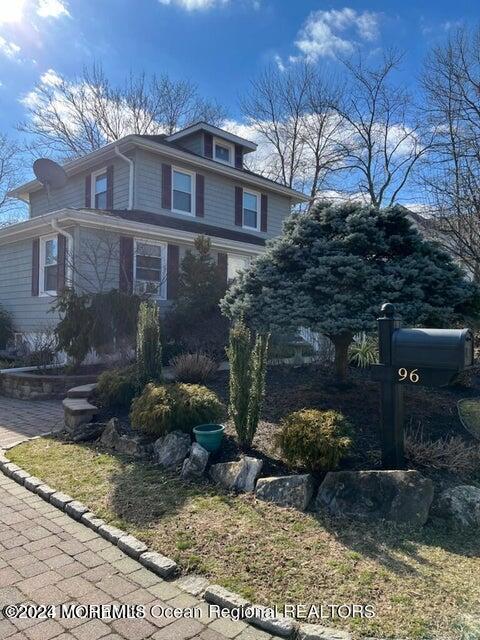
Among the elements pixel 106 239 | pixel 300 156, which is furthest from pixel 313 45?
pixel 106 239

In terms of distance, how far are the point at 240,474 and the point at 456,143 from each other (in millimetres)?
11472

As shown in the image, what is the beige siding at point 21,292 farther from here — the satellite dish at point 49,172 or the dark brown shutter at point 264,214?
the dark brown shutter at point 264,214

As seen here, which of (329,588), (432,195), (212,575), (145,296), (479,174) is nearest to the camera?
(329,588)

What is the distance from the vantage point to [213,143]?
15.3 metres

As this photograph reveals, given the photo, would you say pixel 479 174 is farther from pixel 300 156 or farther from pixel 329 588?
pixel 300 156

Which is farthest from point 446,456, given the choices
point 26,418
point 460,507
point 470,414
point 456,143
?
point 456,143

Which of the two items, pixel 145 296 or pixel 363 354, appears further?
pixel 145 296

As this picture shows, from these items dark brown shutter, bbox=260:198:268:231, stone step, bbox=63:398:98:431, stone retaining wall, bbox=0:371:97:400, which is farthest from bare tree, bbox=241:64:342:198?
stone step, bbox=63:398:98:431

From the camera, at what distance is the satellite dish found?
14.2m

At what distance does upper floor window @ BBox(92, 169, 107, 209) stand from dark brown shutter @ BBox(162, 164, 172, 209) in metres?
1.88

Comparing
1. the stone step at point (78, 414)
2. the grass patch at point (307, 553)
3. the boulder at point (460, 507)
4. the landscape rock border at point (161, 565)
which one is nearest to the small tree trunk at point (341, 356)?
the boulder at point (460, 507)

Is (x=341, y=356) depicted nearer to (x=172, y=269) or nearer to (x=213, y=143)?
(x=172, y=269)

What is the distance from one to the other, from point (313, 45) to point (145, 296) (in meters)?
13.2

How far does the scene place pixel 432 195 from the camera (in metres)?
11.7
